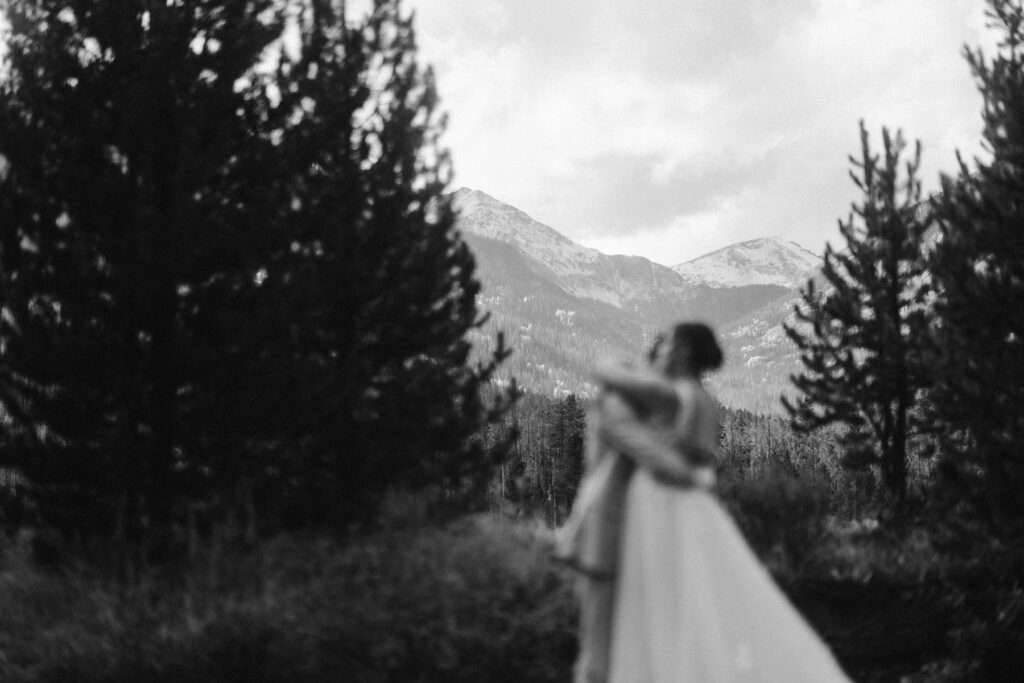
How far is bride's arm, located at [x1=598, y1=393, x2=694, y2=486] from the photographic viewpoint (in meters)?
3.41

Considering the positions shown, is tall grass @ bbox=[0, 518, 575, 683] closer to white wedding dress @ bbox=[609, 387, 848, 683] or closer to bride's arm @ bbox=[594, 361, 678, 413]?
white wedding dress @ bbox=[609, 387, 848, 683]

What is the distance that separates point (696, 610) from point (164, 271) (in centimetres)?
466

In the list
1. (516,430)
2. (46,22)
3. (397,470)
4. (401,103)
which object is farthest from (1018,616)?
(46,22)

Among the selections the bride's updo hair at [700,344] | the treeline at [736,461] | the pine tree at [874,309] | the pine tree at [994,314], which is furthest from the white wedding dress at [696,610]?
the pine tree at [874,309]

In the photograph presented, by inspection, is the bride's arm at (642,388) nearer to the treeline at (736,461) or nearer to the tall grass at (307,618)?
the tall grass at (307,618)

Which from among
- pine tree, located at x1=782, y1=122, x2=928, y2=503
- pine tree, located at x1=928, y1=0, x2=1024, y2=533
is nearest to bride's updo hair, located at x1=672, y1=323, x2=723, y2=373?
pine tree, located at x1=928, y1=0, x2=1024, y2=533

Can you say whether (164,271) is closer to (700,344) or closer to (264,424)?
(264,424)

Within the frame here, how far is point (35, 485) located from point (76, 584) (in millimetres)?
1212

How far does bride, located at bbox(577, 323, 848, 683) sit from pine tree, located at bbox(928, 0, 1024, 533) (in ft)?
24.3

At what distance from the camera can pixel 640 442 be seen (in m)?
3.44

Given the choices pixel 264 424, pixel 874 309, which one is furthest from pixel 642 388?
pixel 874 309

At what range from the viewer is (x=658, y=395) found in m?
3.50

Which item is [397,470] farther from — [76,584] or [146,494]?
[76,584]

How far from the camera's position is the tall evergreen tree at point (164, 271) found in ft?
19.6
